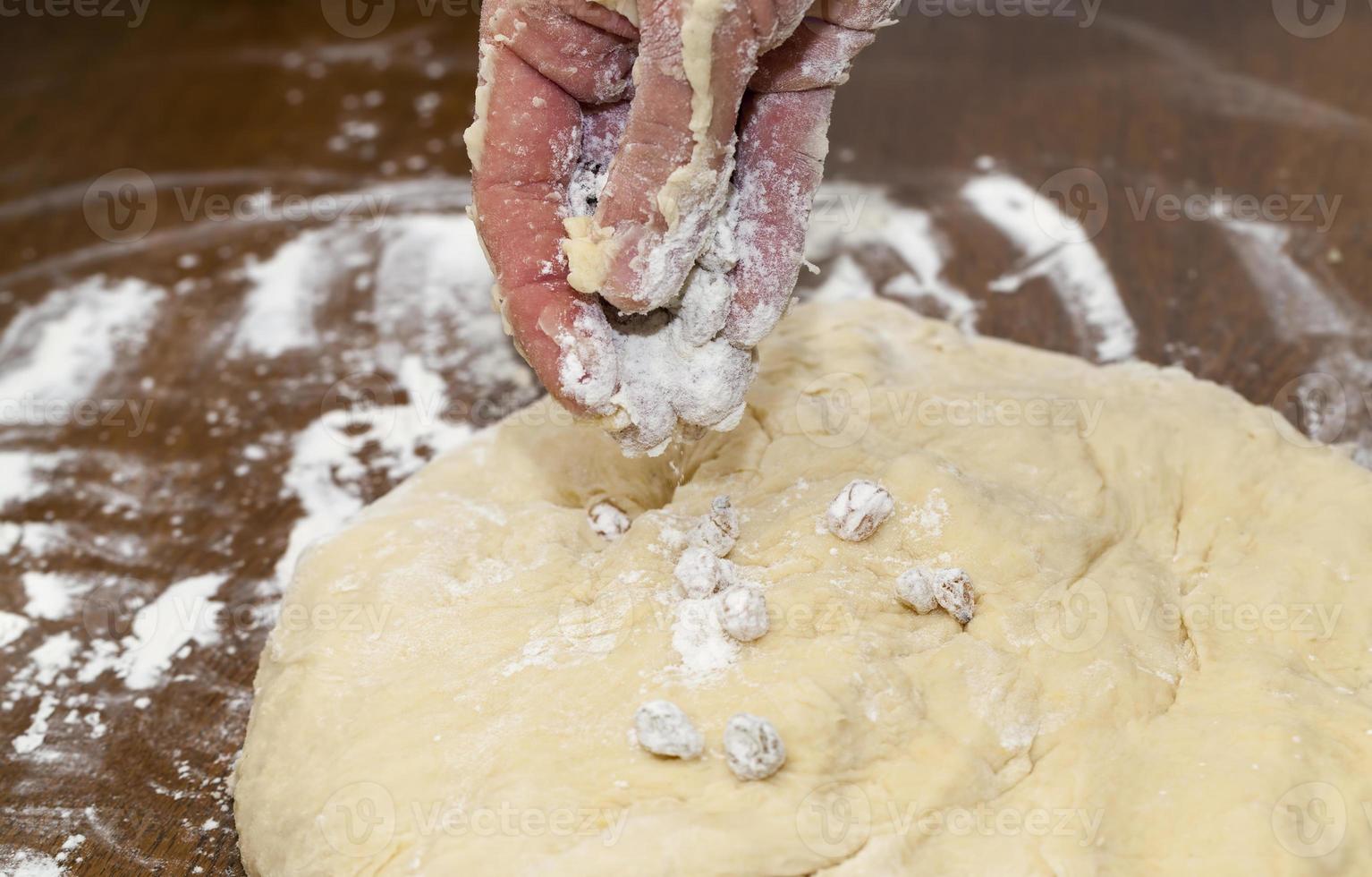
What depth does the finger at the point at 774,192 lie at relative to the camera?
177 centimetres

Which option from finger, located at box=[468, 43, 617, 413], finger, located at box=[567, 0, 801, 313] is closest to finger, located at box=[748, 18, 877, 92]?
finger, located at box=[567, 0, 801, 313]

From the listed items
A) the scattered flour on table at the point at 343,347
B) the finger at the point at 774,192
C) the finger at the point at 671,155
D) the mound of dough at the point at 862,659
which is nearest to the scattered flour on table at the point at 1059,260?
the scattered flour on table at the point at 343,347

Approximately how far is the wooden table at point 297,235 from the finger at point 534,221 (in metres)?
1.01

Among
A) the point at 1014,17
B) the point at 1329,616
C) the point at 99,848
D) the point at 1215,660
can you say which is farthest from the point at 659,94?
the point at 1014,17

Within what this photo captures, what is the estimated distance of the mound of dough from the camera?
5.18ft

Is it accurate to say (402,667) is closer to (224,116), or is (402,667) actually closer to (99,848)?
(99,848)

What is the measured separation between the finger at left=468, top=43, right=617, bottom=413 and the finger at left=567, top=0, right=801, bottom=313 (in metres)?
0.07

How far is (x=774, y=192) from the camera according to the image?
178 centimetres

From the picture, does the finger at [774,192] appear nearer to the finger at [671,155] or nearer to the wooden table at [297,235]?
the finger at [671,155]

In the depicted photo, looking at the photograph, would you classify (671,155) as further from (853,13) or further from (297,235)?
(297,235)

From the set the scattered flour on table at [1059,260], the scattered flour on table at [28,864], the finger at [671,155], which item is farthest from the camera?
the scattered flour on table at [1059,260]

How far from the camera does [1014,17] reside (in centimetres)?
413

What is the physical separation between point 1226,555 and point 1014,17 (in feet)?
8.96

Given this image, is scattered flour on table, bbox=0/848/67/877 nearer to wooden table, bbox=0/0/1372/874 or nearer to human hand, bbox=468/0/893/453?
wooden table, bbox=0/0/1372/874
